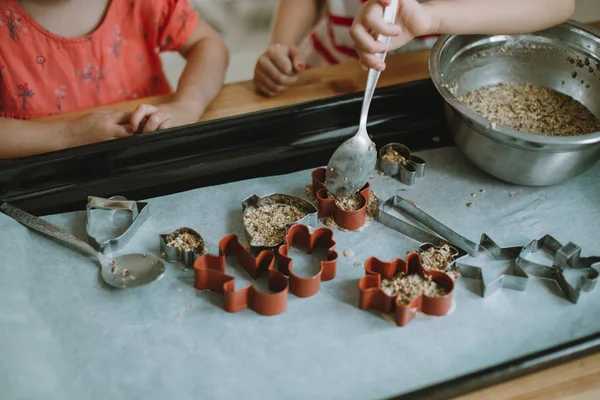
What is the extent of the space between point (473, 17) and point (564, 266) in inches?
15.9

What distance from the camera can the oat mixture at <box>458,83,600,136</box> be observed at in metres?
0.97

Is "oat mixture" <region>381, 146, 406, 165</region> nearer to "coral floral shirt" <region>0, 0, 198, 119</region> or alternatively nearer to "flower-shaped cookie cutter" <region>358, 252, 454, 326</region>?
"flower-shaped cookie cutter" <region>358, 252, 454, 326</region>

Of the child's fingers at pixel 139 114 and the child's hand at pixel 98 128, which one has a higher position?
the child's fingers at pixel 139 114

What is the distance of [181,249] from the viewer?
2.69ft

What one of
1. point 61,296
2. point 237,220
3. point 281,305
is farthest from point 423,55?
point 61,296

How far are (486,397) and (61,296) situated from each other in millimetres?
530

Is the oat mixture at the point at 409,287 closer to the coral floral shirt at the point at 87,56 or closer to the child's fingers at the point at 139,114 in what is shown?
the child's fingers at the point at 139,114

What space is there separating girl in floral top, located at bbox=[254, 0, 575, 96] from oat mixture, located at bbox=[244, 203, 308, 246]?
23 cm

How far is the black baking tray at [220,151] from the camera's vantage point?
2.97 ft

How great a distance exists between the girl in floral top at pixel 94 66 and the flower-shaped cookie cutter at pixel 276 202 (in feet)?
0.67

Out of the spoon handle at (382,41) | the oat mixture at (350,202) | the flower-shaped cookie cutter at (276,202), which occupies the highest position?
the spoon handle at (382,41)

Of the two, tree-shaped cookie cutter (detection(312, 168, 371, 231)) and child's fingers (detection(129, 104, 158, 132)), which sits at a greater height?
child's fingers (detection(129, 104, 158, 132))

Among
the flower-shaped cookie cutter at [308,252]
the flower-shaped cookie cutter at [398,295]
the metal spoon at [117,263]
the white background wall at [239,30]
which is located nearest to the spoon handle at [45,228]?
the metal spoon at [117,263]

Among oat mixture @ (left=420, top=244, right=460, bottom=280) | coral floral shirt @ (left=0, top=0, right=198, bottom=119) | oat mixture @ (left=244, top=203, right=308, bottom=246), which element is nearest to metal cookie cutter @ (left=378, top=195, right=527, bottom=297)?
oat mixture @ (left=420, top=244, right=460, bottom=280)
